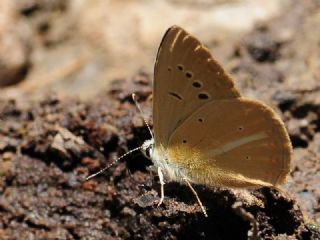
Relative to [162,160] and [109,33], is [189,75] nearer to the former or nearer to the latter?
[162,160]

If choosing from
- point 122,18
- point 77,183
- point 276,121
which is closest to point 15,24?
point 122,18

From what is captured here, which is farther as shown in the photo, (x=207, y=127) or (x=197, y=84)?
(x=207, y=127)

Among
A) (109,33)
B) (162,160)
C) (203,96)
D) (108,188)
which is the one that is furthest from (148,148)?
(109,33)

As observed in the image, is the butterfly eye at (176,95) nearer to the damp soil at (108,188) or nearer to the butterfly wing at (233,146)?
A: the butterfly wing at (233,146)

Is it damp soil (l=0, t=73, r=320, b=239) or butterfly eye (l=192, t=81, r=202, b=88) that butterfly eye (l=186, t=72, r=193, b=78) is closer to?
butterfly eye (l=192, t=81, r=202, b=88)

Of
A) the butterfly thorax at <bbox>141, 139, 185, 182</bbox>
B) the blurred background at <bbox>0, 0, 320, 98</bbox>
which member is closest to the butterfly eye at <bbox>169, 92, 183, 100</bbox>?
the butterfly thorax at <bbox>141, 139, 185, 182</bbox>

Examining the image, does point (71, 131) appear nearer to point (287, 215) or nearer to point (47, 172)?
point (47, 172)
